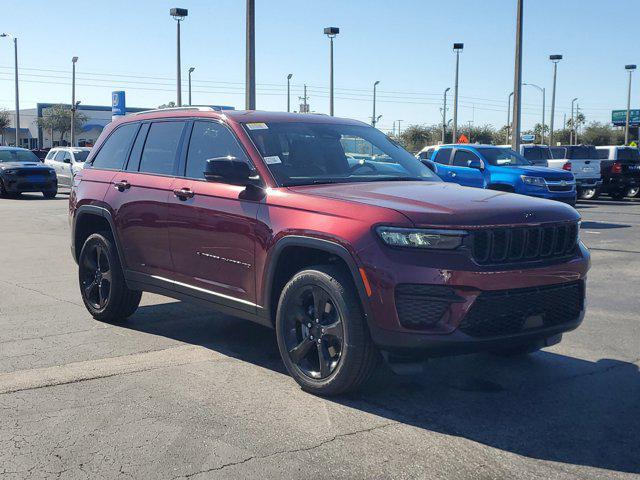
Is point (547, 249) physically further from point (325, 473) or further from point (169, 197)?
point (169, 197)

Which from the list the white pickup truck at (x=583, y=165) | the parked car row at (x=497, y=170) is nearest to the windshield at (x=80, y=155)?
the parked car row at (x=497, y=170)

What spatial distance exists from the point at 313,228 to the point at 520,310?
1335 mm

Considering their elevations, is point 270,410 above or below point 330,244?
below

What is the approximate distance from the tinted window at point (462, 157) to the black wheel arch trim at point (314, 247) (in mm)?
13832

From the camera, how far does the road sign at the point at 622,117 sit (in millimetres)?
99800

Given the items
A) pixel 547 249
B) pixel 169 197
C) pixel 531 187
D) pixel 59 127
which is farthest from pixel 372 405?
pixel 59 127

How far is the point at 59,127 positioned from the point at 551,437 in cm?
8258

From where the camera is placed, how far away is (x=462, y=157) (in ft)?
61.0

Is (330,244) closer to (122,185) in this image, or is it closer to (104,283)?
(122,185)

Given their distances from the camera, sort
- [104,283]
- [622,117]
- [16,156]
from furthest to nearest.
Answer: [622,117], [16,156], [104,283]

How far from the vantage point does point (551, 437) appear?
4258 mm

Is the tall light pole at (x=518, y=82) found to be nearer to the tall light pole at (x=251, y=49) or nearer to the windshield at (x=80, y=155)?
the tall light pole at (x=251, y=49)

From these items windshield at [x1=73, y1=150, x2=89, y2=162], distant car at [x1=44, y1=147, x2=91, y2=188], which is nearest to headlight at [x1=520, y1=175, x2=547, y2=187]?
distant car at [x1=44, y1=147, x2=91, y2=188]

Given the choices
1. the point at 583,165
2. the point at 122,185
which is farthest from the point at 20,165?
the point at 122,185
